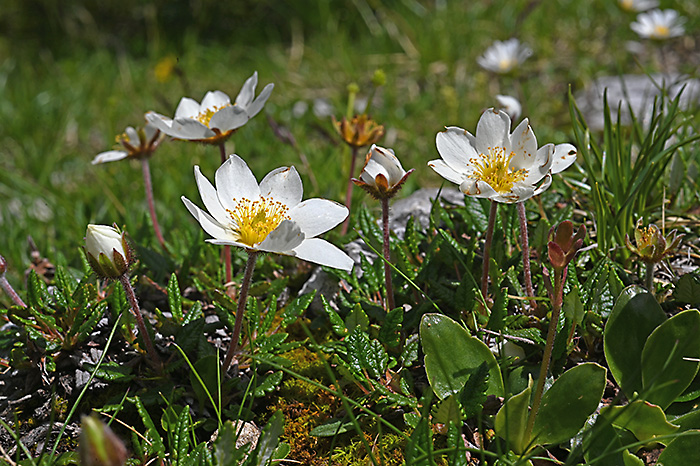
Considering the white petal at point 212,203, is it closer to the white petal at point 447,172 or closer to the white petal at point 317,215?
the white petal at point 317,215

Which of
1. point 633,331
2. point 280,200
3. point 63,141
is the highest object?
point 280,200

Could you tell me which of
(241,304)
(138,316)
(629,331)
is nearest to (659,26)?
(629,331)

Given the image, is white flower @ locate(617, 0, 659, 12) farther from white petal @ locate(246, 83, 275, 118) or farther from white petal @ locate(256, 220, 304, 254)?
white petal @ locate(256, 220, 304, 254)

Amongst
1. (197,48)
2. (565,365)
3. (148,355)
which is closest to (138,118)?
(197,48)

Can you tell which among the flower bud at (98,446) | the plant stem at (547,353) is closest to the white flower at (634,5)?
the plant stem at (547,353)

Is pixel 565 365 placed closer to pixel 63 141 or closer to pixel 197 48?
pixel 63 141

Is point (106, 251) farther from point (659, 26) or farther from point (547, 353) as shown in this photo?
point (659, 26)
